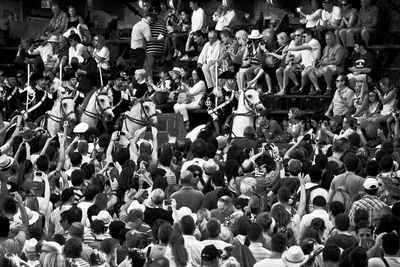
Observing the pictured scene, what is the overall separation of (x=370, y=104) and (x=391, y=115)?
0.72m

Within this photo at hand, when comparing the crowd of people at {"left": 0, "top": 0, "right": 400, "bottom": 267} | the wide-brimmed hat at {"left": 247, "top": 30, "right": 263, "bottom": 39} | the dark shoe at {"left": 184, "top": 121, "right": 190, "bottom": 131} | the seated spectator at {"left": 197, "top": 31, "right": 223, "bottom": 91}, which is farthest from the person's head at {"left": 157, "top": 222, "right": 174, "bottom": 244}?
the wide-brimmed hat at {"left": 247, "top": 30, "right": 263, "bottom": 39}

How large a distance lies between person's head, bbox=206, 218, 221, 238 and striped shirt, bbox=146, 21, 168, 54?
1710 cm

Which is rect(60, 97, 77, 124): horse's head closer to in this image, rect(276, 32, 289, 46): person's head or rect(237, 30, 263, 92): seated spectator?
rect(237, 30, 263, 92): seated spectator

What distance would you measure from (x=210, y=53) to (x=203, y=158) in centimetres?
1009

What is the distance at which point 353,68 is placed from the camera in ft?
94.6

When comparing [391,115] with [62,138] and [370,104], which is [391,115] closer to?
[370,104]

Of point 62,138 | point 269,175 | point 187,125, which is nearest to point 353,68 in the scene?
point 187,125

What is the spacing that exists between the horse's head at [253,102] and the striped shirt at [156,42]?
5582mm

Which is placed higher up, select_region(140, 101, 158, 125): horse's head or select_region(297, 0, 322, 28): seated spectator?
select_region(297, 0, 322, 28): seated spectator

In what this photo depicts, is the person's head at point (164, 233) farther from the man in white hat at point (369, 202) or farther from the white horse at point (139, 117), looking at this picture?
the white horse at point (139, 117)

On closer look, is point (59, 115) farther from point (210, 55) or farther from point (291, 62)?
point (291, 62)

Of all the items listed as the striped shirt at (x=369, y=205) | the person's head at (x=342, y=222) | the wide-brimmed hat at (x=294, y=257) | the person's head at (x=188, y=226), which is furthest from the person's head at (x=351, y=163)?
the wide-brimmed hat at (x=294, y=257)

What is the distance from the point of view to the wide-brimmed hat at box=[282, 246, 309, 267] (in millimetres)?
14789

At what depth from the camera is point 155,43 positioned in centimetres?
3288
